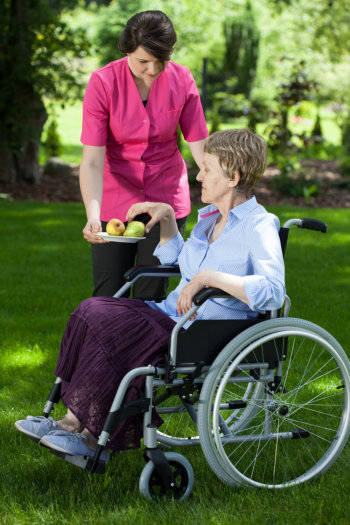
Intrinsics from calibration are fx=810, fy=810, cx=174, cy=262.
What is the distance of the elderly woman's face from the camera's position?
283 cm

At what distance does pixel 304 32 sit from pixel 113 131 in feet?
86.7

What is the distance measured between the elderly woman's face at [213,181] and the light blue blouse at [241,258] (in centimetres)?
8

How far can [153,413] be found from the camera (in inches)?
107

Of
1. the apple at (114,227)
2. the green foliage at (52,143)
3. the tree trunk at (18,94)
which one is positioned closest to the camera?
the apple at (114,227)

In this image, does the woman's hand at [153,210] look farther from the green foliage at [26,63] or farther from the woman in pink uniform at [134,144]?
the green foliage at [26,63]

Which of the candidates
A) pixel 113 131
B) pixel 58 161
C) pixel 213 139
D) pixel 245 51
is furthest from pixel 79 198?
pixel 245 51

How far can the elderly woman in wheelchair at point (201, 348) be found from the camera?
2.60 metres

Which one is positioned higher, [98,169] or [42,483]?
[98,169]

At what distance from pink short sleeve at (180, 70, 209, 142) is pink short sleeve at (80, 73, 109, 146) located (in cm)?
38

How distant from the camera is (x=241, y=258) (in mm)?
2770

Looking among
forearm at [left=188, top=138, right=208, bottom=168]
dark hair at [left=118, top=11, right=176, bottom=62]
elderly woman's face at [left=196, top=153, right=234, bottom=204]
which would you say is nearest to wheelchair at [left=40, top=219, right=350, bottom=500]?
elderly woman's face at [left=196, top=153, right=234, bottom=204]

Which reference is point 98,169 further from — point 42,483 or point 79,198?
point 79,198

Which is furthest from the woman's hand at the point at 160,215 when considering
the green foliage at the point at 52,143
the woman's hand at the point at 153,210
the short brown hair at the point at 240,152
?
the green foliage at the point at 52,143

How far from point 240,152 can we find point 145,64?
72 centimetres
